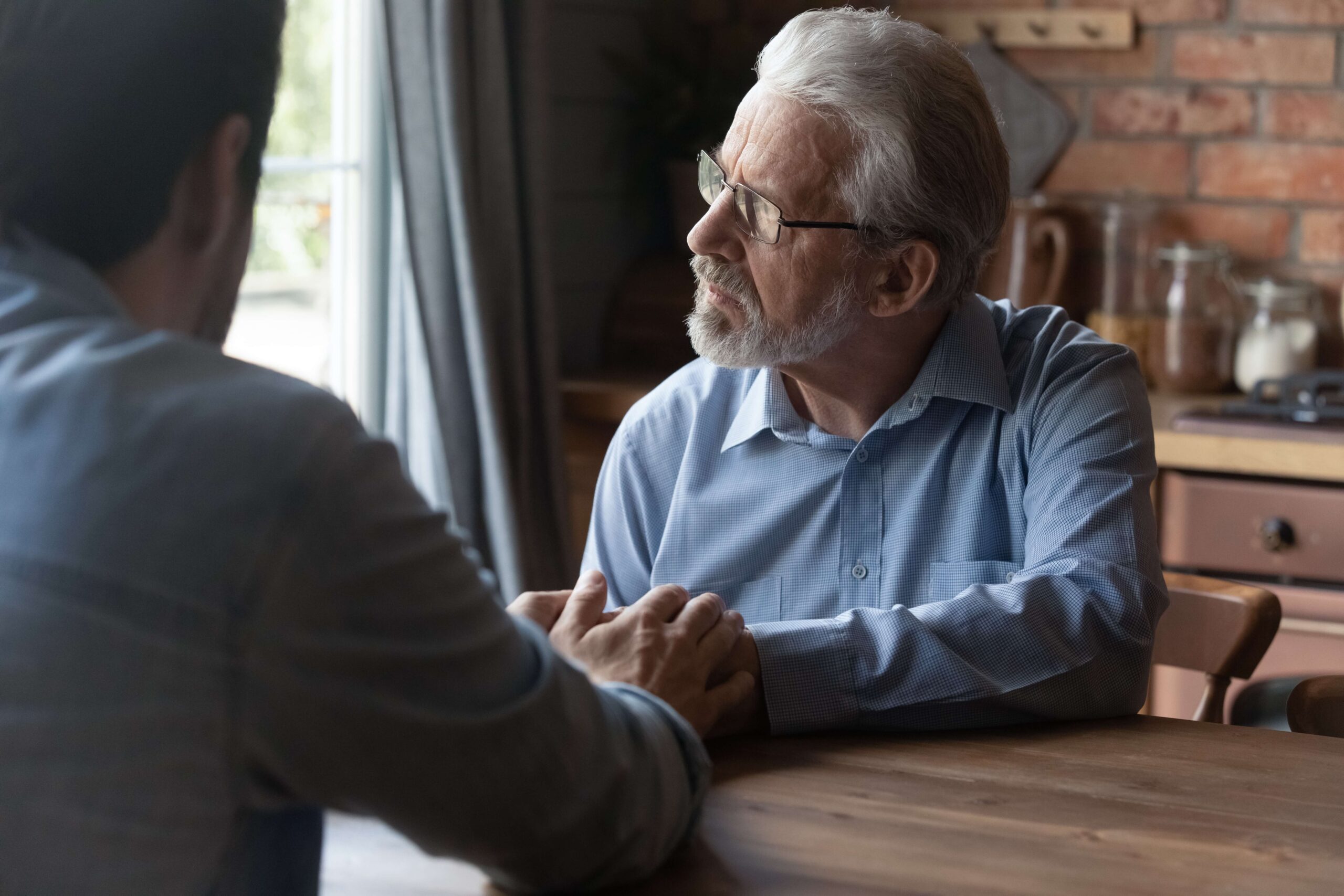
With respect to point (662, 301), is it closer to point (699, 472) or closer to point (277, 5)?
point (699, 472)

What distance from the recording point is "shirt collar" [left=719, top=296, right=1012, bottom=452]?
156 cm

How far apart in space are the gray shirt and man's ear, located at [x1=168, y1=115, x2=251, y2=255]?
65 mm

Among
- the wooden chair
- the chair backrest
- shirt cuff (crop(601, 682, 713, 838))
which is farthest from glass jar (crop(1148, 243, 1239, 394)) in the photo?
shirt cuff (crop(601, 682, 713, 838))

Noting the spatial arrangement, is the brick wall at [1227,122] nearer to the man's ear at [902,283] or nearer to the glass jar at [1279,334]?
the glass jar at [1279,334]

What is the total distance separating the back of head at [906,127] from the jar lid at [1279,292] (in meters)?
1.41

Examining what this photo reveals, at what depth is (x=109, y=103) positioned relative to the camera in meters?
0.68

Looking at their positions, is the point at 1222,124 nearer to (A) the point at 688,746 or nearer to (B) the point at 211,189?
(A) the point at 688,746

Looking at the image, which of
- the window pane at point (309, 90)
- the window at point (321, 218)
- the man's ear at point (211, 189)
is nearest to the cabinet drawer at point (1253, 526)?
the window at point (321, 218)

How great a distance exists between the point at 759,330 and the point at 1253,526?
48.9 inches

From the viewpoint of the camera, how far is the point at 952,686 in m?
1.21

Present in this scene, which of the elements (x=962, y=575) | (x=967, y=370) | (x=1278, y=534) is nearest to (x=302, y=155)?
(x=967, y=370)

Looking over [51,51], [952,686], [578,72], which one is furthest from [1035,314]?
[578,72]

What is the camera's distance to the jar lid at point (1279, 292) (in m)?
2.77

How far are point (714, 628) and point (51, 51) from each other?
73 centimetres
